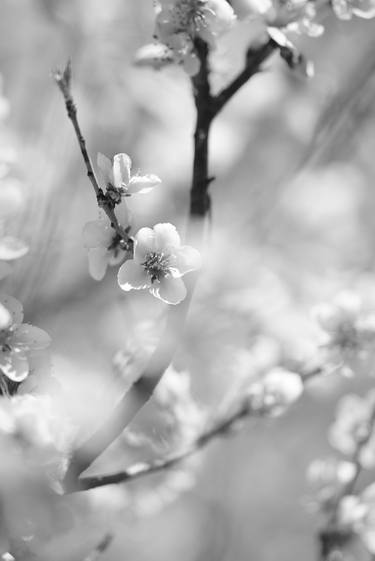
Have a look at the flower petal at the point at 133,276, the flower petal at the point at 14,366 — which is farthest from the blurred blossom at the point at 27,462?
the flower petal at the point at 133,276

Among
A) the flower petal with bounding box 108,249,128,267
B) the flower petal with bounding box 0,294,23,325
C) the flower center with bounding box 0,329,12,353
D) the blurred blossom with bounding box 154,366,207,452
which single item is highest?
the flower petal with bounding box 108,249,128,267

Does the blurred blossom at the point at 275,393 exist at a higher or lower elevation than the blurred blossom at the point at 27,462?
lower

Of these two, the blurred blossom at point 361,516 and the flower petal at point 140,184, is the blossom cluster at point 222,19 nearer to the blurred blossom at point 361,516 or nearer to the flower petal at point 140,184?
the flower petal at point 140,184

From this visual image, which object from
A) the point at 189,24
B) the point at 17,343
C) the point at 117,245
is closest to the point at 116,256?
the point at 117,245

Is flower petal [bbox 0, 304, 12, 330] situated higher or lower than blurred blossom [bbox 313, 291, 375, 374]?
higher

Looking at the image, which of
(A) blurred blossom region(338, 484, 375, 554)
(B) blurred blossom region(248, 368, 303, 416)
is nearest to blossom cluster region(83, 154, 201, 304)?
(B) blurred blossom region(248, 368, 303, 416)

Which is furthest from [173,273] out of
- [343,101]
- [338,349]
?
[343,101]

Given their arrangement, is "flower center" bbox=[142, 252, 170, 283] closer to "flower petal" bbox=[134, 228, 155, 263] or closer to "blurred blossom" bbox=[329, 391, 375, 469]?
"flower petal" bbox=[134, 228, 155, 263]
